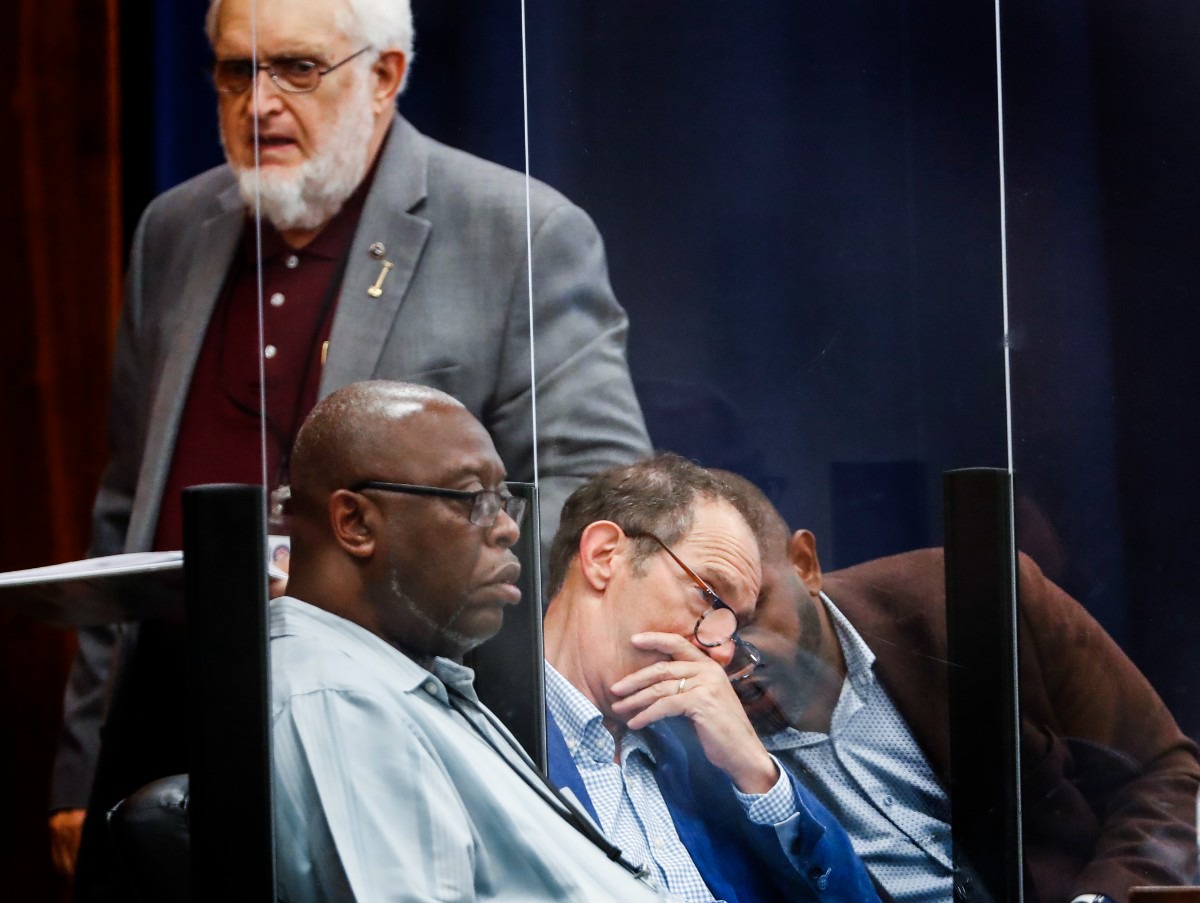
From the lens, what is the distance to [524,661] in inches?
86.2

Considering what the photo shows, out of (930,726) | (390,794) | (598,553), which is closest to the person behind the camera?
(390,794)

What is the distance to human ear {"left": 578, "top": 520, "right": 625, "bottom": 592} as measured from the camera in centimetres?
224

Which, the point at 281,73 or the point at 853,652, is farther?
the point at 853,652

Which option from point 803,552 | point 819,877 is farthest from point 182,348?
point 819,877

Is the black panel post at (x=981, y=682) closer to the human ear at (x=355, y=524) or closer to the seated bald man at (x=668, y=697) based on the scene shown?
the seated bald man at (x=668, y=697)

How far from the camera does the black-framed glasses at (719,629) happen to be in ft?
7.38

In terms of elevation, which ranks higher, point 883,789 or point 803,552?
point 803,552

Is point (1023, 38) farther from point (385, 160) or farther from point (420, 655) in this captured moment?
point (420, 655)

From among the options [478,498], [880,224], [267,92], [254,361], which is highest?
→ [267,92]

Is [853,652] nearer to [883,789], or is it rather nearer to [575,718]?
[883,789]

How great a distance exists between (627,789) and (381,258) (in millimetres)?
894

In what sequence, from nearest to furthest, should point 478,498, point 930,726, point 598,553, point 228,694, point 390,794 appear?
point 228,694 < point 390,794 < point 478,498 < point 598,553 < point 930,726

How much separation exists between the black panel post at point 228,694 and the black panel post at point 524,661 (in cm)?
41

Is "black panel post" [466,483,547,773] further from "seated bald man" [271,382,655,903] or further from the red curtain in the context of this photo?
the red curtain
